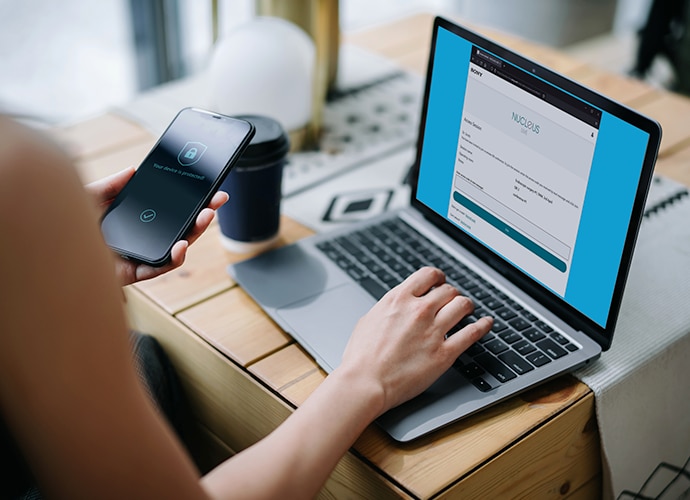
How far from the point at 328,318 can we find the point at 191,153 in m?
0.25

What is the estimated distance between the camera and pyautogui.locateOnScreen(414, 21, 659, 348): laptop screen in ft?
2.47

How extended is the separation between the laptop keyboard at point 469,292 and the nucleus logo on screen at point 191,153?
0.20m

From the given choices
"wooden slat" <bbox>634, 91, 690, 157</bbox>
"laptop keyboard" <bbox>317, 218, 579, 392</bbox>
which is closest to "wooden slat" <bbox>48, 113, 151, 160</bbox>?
"laptop keyboard" <bbox>317, 218, 579, 392</bbox>

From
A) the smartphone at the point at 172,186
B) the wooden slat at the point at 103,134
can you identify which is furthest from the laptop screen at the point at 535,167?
the wooden slat at the point at 103,134

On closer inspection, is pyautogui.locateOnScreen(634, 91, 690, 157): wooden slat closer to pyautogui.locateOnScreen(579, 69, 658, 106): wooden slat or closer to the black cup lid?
pyautogui.locateOnScreen(579, 69, 658, 106): wooden slat

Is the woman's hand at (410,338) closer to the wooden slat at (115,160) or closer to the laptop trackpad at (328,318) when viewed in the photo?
the laptop trackpad at (328,318)

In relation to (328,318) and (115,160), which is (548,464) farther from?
(115,160)

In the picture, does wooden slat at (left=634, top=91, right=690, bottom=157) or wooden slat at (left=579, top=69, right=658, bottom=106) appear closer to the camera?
wooden slat at (left=634, top=91, right=690, bottom=157)

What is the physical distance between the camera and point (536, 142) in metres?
0.82

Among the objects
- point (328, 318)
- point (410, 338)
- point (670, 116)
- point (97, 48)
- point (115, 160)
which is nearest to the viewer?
point (410, 338)

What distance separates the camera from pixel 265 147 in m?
0.96

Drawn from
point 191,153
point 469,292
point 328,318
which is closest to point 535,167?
point 469,292

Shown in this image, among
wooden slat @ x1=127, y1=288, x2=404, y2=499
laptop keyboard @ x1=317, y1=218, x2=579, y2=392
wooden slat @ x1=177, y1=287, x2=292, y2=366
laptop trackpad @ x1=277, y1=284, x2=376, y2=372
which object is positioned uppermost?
laptop keyboard @ x1=317, y1=218, x2=579, y2=392

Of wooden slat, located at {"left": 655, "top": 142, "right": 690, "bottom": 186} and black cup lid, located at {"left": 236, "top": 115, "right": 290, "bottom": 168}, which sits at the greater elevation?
black cup lid, located at {"left": 236, "top": 115, "right": 290, "bottom": 168}
